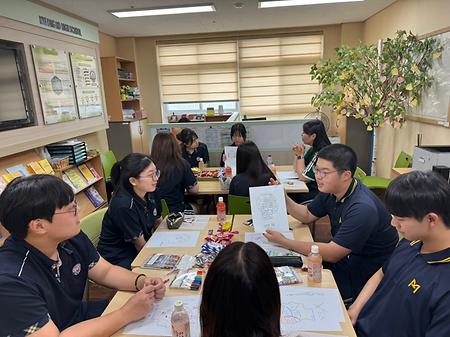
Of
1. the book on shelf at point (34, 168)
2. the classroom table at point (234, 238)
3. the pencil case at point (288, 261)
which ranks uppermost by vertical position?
the book on shelf at point (34, 168)

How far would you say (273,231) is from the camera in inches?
69.5

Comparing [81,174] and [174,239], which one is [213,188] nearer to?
[174,239]

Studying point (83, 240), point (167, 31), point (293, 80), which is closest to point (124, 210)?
point (83, 240)

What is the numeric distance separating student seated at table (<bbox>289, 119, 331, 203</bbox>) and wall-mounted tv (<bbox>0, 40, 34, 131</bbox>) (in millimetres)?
2739

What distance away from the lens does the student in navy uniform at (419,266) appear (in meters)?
1.02

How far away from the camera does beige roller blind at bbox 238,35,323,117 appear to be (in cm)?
647

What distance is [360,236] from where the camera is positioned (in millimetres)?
1587

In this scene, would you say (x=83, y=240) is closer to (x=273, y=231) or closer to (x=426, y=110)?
(x=273, y=231)

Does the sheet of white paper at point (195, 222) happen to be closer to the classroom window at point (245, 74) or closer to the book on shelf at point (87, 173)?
the book on shelf at point (87, 173)

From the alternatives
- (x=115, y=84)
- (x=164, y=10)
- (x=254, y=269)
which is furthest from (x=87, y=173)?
(x=254, y=269)

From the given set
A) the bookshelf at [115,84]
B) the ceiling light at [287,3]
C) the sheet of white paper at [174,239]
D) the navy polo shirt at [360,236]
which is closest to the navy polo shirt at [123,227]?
the sheet of white paper at [174,239]

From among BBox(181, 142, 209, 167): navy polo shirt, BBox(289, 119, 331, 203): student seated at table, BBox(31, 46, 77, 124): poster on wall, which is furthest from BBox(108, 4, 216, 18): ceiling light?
BBox(289, 119, 331, 203): student seated at table

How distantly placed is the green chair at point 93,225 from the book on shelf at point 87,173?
2.23 m

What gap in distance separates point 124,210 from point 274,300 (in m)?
1.32
